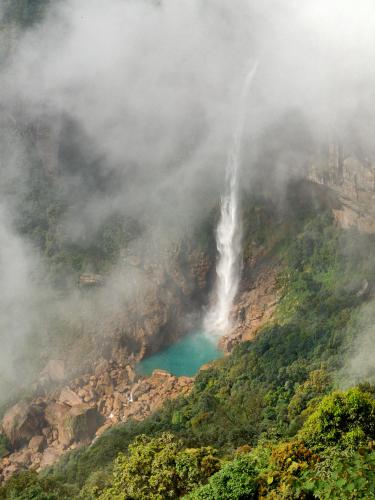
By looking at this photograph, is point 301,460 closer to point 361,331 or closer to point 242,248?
point 361,331

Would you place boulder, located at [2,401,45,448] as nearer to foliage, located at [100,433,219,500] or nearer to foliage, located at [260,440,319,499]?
foliage, located at [100,433,219,500]

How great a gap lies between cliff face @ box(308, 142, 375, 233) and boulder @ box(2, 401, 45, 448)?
32784 mm

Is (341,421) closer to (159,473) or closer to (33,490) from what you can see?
(159,473)

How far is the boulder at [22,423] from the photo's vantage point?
48000mm

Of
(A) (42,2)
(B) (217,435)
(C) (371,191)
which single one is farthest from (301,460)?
(A) (42,2)

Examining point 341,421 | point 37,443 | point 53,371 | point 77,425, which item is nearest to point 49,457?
point 37,443

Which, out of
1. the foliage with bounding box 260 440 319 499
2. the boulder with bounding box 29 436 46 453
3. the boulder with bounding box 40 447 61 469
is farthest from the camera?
the boulder with bounding box 29 436 46 453

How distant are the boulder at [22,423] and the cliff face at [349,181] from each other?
32.8 m

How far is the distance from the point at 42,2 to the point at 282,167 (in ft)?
152

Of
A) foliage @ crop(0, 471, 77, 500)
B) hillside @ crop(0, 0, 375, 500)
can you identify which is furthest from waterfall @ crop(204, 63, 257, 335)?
foliage @ crop(0, 471, 77, 500)

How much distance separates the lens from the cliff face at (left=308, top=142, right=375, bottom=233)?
2238 inches

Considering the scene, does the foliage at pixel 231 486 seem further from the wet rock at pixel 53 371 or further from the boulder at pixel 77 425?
the wet rock at pixel 53 371

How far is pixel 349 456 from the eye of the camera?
1645cm

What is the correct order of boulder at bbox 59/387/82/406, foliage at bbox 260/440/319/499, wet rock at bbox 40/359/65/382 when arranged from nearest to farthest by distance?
foliage at bbox 260/440/319/499, boulder at bbox 59/387/82/406, wet rock at bbox 40/359/65/382
